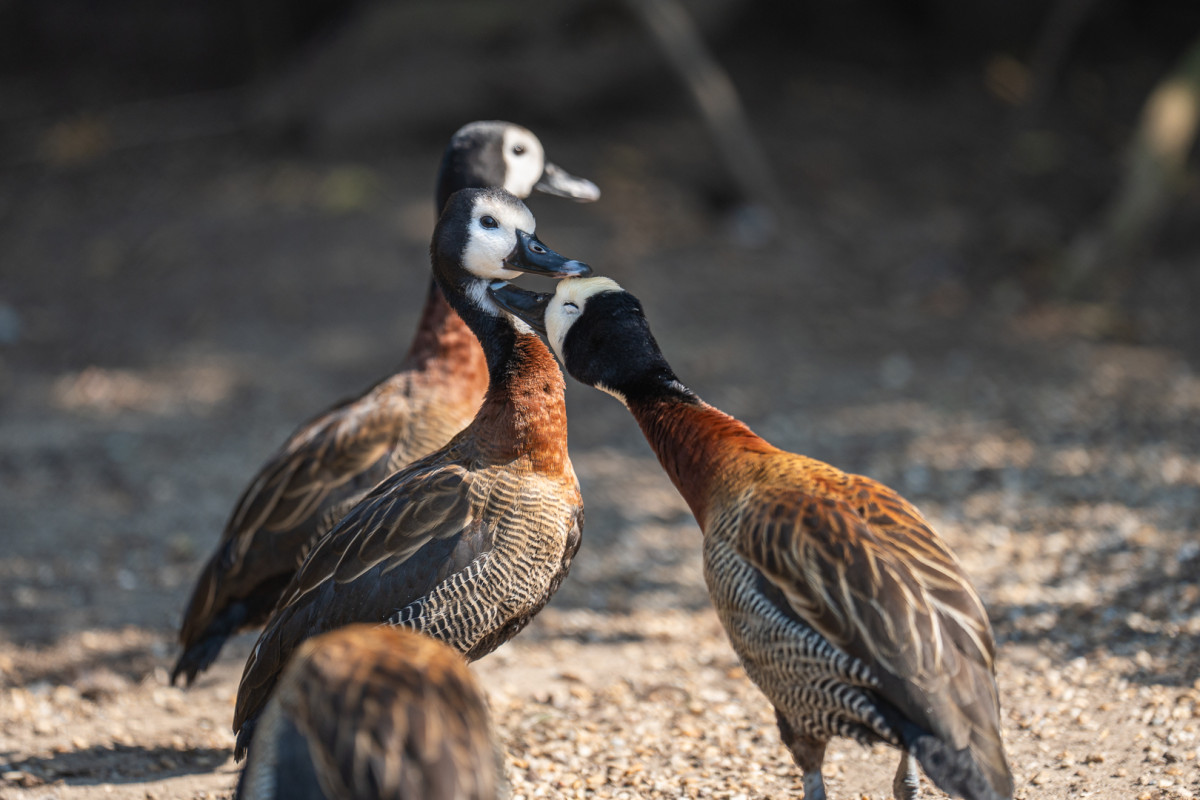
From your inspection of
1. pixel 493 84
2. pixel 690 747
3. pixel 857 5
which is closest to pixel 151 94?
pixel 493 84

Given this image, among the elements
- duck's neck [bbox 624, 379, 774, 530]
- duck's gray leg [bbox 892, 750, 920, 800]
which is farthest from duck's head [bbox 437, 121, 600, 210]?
duck's gray leg [bbox 892, 750, 920, 800]

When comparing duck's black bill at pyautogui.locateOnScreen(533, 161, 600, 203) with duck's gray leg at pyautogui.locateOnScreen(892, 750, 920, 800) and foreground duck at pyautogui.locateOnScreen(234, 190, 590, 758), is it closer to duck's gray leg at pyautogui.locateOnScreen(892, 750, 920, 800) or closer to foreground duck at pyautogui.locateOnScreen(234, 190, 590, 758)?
foreground duck at pyautogui.locateOnScreen(234, 190, 590, 758)

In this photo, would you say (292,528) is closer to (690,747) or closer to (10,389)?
(690,747)

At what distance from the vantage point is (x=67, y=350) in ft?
28.8

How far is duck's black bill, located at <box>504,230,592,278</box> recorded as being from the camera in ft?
12.7

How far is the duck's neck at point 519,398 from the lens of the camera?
3826mm

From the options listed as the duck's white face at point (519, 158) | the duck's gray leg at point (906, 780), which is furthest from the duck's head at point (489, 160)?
the duck's gray leg at point (906, 780)

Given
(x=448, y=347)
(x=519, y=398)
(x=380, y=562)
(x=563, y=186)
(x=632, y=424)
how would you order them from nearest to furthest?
(x=380, y=562), (x=519, y=398), (x=448, y=347), (x=563, y=186), (x=632, y=424)

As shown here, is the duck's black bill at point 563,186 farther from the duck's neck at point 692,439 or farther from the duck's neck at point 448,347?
the duck's neck at point 692,439

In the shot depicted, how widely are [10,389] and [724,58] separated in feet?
24.8

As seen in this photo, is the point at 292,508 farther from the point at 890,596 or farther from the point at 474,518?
the point at 890,596

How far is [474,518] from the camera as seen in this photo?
12.2ft

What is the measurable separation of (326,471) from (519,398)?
1.14 metres

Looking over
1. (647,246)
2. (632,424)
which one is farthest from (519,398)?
(647,246)
